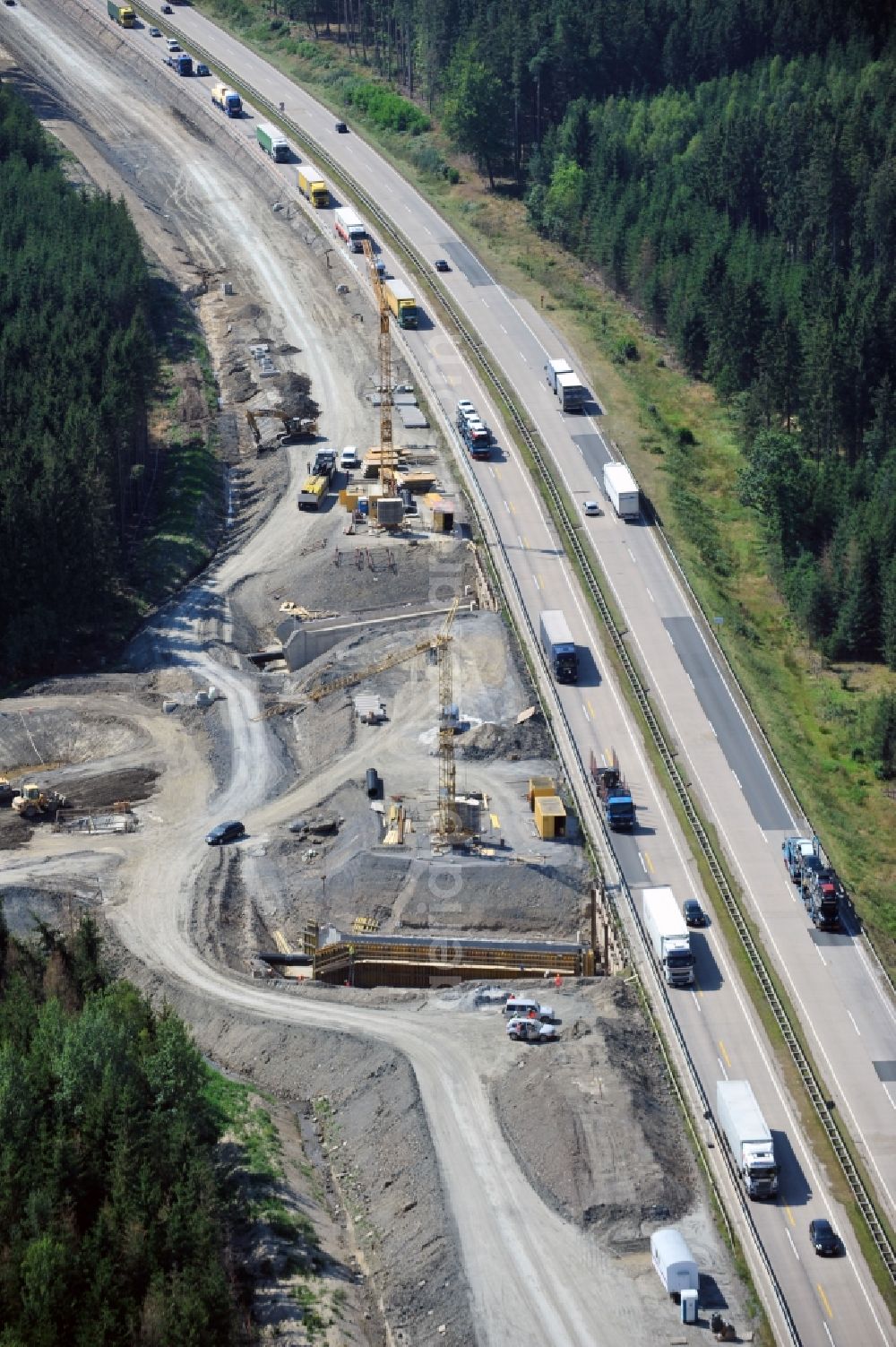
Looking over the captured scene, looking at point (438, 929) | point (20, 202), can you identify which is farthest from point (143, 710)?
point (20, 202)

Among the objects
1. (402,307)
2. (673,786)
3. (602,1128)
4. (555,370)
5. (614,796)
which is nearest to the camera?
(602,1128)

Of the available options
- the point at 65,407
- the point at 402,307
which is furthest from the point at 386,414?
the point at 402,307

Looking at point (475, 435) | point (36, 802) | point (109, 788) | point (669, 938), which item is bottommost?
point (109, 788)

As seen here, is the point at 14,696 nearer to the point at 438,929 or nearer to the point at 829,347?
the point at 438,929

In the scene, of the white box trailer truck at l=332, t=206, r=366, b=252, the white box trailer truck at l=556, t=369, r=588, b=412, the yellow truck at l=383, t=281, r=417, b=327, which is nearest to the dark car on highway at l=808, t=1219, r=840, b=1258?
the white box trailer truck at l=556, t=369, r=588, b=412

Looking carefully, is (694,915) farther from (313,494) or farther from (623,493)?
(313,494)
